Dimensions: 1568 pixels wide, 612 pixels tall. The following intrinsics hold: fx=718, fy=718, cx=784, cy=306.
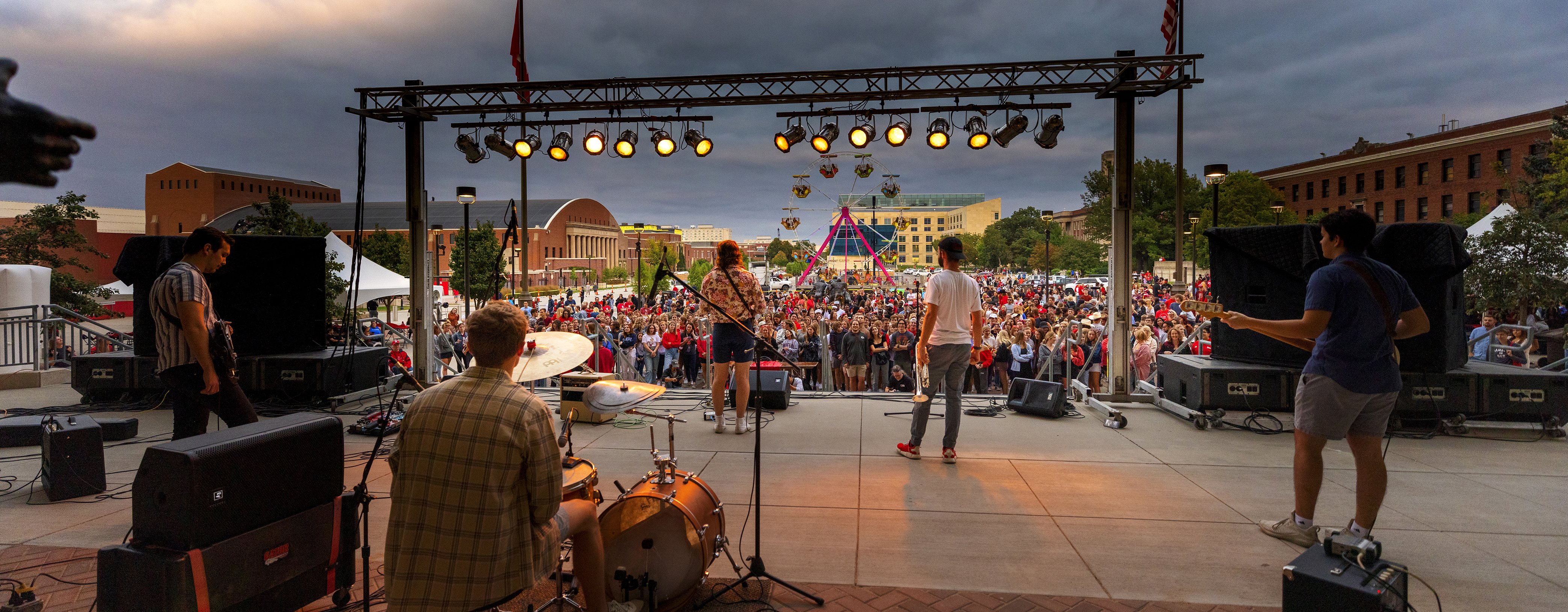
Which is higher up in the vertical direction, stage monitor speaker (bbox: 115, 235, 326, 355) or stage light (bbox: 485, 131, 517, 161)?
stage light (bbox: 485, 131, 517, 161)

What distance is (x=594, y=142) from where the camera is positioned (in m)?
10.4

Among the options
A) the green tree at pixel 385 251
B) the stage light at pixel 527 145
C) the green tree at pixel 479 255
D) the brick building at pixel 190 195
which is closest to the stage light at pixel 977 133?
the stage light at pixel 527 145

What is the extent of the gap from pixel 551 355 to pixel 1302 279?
735 cm

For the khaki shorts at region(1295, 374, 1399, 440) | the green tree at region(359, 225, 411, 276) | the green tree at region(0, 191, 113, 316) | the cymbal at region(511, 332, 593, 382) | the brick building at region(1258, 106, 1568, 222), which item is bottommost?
the khaki shorts at region(1295, 374, 1399, 440)

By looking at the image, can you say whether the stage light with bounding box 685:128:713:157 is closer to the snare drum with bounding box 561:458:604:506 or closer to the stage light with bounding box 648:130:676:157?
the stage light with bounding box 648:130:676:157

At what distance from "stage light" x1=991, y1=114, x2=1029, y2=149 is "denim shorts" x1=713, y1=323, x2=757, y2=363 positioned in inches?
188

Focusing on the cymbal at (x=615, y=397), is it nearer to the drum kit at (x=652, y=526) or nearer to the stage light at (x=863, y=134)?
the drum kit at (x=652, y=526)

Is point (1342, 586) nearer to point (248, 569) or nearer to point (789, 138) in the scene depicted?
point (248, 569)

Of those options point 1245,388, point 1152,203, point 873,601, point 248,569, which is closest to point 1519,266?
point 1245,388

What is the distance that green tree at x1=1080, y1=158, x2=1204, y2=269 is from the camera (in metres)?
54.2

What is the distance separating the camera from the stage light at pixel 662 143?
1012 cm

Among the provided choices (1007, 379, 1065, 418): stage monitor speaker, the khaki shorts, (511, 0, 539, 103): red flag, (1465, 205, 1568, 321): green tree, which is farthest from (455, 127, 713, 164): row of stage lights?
(1465, 205, 1568, 321): green tree

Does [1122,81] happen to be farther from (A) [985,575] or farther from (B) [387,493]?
(B) [387,493]

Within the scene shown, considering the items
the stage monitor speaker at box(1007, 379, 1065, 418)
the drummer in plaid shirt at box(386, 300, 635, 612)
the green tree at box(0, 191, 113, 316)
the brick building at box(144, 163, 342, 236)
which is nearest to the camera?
the drummer in plaid shirt at box(386, 300, 635, 612)
